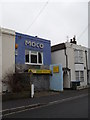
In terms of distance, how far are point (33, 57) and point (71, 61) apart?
6297mm

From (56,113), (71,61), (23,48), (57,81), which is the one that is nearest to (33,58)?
(23,48)

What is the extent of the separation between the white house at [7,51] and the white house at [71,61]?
25.0 feet

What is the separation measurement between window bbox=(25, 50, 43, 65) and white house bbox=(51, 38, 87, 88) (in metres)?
3.55

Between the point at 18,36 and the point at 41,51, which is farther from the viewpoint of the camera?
the point at 41,51

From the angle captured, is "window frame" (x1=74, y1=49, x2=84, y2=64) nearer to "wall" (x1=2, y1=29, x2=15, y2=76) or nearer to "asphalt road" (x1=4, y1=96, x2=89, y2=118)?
"wall" (x1=2, y1=29, x2=15, y2=76)

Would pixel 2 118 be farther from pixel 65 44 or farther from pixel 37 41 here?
pixel 65 44

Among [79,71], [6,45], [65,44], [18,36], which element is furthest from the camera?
[79,71]

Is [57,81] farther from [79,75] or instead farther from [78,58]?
[78,58]

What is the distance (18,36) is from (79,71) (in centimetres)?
1111

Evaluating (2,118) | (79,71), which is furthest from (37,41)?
(2,118)

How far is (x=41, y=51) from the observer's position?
21.8 meters

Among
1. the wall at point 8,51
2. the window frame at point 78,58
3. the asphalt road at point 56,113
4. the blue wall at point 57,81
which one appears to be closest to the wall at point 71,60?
the window frame at point 78,58

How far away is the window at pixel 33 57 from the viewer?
20.3 metres

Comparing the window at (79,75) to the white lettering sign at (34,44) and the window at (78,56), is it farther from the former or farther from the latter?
the white lettering sign at (34,44)
